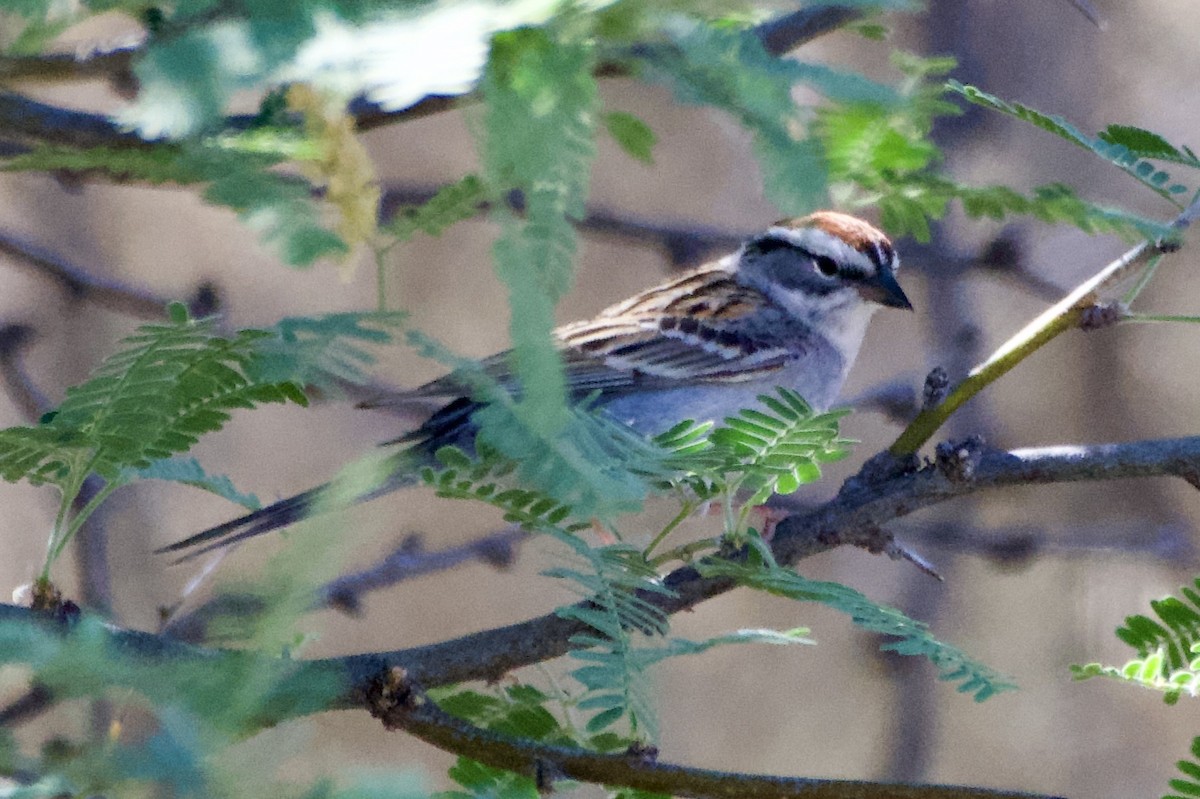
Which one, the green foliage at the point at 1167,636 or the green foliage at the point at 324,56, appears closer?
the green foliage at the point at 324,56

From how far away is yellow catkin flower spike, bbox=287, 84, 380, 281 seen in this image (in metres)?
1.03

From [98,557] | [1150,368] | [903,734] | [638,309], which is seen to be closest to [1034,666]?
[903,734]

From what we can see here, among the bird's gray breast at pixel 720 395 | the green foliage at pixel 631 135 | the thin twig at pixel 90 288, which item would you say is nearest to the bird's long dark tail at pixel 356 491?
the green foliage at pixel 631 135

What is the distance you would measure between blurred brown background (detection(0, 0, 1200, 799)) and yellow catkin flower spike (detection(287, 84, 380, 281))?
3609 mm

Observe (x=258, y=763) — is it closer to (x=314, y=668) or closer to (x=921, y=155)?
(x=314, y=668)

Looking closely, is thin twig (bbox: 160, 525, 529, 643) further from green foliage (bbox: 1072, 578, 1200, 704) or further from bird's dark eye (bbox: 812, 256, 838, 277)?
green foliage (bbox: 1072, 578, 1200, 704)

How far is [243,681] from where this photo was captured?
2.98ft

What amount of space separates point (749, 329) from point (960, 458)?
1873mm

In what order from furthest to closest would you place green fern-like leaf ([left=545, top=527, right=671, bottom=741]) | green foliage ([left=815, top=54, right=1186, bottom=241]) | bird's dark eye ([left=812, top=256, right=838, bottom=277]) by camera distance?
bird's dark eye ([left=812, top=256, right=838, bottom=277])
green foliage ([left=815, top=54, right=1186, bottom=241])
green fern-like leaf ([left=545, top=527, right=671, bottom=741])

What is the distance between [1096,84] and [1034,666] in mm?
2323

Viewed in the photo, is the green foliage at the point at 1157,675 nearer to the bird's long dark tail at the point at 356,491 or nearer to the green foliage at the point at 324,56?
the bird's long dark tail at the point at 356,491

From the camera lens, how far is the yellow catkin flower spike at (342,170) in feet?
3.39

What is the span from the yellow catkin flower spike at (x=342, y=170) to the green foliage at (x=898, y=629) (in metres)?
0.59

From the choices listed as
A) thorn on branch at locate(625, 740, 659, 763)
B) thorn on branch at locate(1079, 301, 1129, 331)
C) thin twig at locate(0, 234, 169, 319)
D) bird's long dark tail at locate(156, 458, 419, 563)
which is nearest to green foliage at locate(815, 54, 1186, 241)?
thorn on branch at locate(1079, 301, 1129, 331)
